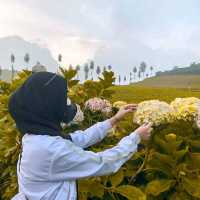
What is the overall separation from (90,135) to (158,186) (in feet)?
2.04

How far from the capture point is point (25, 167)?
3457 millimetres

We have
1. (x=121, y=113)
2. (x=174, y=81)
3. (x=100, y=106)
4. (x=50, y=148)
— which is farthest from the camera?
(x=174, y=81)

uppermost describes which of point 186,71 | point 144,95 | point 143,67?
point 144,95

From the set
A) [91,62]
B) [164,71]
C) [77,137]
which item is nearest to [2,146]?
[77,137]

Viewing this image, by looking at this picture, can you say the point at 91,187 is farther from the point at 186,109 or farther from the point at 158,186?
the point at 186,109

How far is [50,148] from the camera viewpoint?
10.8 ft

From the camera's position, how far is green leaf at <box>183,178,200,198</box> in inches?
142

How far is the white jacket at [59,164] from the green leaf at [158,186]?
416 mm

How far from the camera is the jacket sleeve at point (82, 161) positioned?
10.8 ft

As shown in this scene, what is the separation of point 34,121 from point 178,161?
41.5 inches

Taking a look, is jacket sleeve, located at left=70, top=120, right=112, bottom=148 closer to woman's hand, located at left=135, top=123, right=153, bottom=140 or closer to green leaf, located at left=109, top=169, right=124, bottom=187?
green leaf, located at left=109, top=169, right=124, bottom=187

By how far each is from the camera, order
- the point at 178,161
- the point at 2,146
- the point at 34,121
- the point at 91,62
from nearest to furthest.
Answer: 1. the point at 34,121
2. the point at 178,161
3. the point at 2,146
4. the point at 91,62

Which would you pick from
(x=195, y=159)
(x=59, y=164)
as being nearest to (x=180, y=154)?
(x=195, y=159)

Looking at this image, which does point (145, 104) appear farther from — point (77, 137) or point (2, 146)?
point (2, 146)
